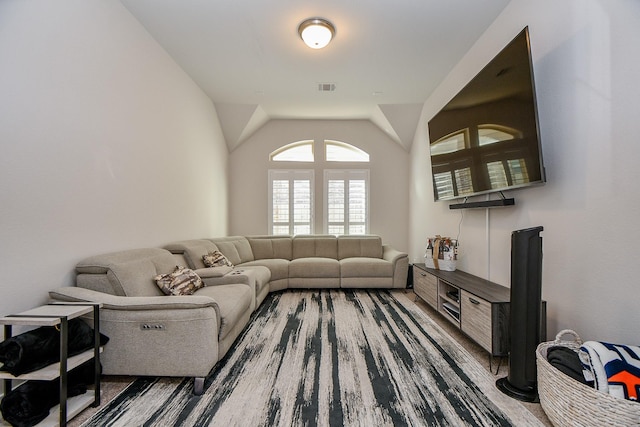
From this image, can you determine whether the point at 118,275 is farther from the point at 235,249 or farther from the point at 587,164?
the point at 587,164

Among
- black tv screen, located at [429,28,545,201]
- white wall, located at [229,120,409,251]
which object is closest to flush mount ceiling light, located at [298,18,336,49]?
black tv screen, located at [429,28,545,201]

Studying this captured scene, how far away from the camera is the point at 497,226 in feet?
9.20

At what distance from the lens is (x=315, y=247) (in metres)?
5.21

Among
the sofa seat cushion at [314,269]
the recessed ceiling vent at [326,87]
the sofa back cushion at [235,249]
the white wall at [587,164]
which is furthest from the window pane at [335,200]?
the white wall at [587,164]

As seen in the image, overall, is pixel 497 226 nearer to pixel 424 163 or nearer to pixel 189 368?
pixel 424 163

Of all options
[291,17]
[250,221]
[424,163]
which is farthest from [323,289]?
[291,17]

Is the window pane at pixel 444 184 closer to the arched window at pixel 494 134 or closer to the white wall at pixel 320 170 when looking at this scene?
the arched window at pixel 494 134

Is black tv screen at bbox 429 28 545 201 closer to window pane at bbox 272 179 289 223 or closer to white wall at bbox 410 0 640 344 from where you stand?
white wall at bbox 410 0 640 344

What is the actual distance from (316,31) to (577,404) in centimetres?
328

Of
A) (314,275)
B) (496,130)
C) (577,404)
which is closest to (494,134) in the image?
(496,130)

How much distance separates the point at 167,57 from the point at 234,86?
1.02 meters

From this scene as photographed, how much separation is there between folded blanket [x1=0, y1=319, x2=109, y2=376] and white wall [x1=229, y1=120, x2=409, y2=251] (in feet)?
13.5

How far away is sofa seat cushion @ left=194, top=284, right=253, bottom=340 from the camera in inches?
83.5

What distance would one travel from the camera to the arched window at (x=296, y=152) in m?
5.88
